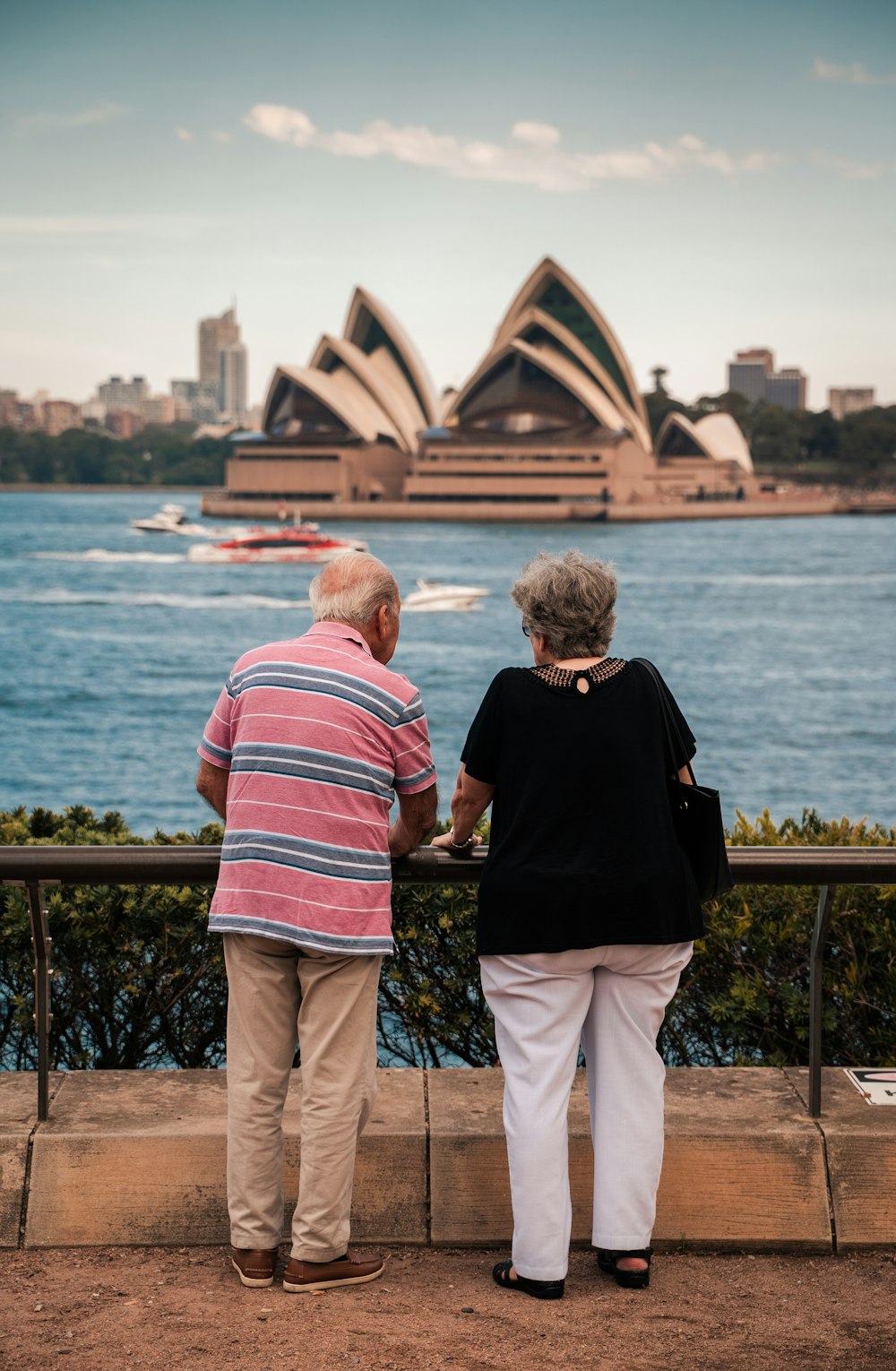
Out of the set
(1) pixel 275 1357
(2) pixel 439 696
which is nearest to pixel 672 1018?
(1) pixel 275 1357

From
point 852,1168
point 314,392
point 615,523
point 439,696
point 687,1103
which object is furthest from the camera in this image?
point 615,523

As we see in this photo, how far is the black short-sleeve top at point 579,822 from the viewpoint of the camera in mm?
2160

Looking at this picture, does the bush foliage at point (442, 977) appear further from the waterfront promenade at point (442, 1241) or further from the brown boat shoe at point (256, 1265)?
the brown boat shoe at point (256, 1265)

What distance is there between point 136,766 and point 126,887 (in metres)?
21.4

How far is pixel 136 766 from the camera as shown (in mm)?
23875

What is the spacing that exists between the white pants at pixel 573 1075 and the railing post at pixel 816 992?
424 mm

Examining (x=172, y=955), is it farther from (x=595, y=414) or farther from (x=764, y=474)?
(x=764, y=474)

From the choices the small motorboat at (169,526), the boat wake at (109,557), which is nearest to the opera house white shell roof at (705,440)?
the small motorboat at (169,526)

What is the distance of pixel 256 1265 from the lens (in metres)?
2.23

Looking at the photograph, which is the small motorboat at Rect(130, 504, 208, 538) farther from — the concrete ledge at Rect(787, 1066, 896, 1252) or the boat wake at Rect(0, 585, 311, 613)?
the concrete ledge at Rect(787, 1066, 896, 1252)

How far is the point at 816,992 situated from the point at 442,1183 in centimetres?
75

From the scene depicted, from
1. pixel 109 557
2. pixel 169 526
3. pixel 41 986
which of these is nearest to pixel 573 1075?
pixel 41 986

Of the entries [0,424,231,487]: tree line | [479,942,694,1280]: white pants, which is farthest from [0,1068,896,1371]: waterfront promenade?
[0,424,231,487]: tree line

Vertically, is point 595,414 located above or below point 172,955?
above
